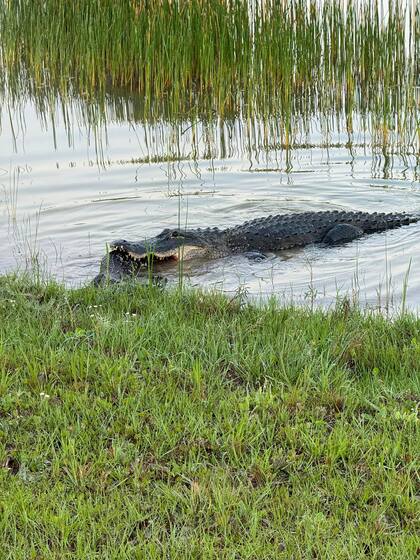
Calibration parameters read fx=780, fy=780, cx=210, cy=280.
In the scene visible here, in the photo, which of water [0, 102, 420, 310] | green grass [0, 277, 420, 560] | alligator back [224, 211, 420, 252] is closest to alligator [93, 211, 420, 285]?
alligator back [224, 211, 420, 252]

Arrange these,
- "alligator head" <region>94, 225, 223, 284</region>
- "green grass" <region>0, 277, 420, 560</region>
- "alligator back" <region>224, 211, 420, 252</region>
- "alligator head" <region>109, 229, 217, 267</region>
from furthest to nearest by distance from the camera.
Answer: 1. "alligator back" <region>224, 211, 420, 252</region>
2. "alligator head" <region>109, 229, 217, 267</region>
3. "alligator head" <region>94, 225, 223, 284</region>
4. "green grass" <region>0, 277, 420, 560</region>

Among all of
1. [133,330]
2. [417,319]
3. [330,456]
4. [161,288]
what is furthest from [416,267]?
[330,456]

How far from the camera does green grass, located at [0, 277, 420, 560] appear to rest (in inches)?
99.6

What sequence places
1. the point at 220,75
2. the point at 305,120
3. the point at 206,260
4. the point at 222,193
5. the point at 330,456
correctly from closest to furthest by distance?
the point at 330,456 → the point at 206,260 → the point at 222,193 → the point at 220,75 → the point at 305,120

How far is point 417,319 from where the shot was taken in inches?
170

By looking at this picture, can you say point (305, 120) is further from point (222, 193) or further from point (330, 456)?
point (330, 456)

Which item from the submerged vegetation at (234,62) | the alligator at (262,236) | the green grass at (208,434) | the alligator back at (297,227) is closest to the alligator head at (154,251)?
the alligator at (262,236)

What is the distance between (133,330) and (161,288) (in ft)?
3.14

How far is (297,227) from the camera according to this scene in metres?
7.12

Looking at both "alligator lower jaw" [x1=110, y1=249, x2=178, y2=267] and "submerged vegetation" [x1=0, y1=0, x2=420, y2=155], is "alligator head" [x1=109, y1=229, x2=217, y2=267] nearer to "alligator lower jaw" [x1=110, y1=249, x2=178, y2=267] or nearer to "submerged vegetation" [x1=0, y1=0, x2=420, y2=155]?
"alligator lower jaw" [x1=110, y1=249, x2=178, y2=267]

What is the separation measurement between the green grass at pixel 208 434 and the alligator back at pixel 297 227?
2.61m

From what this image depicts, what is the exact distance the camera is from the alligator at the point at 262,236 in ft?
20.6

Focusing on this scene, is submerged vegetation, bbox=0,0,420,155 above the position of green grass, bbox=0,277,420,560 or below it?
above

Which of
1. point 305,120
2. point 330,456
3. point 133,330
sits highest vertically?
point 305,120
